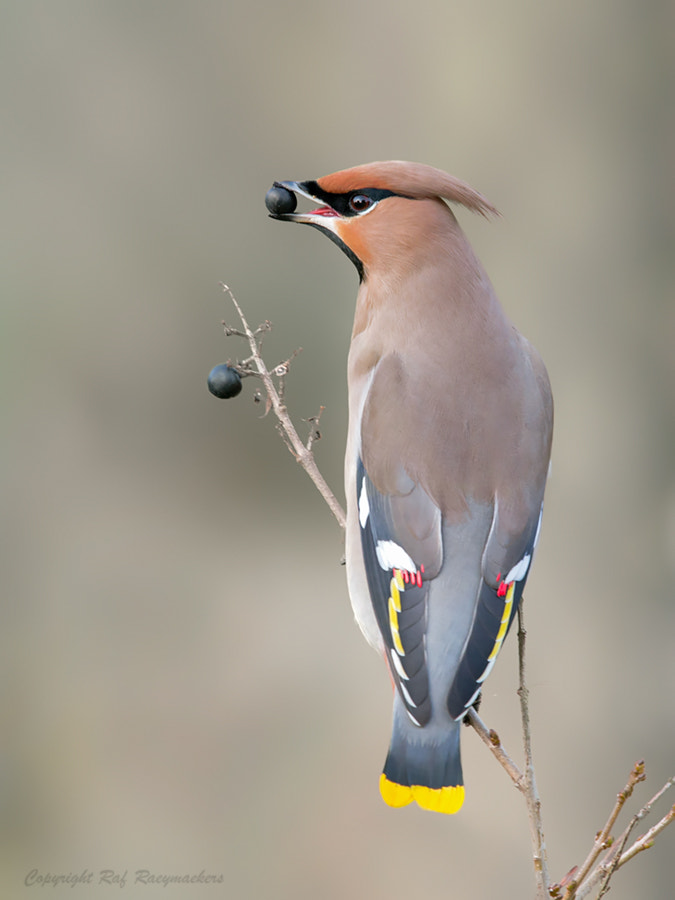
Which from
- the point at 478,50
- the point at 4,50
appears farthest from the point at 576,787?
the point at 4,50

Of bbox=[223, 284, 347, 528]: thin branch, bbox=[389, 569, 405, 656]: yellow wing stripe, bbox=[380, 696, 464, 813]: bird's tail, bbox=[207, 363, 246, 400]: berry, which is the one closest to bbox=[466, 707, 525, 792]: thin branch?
bbox=[380, 696, 464, 813]: bird's tail

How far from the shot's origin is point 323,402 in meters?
3.71

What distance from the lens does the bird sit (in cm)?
135

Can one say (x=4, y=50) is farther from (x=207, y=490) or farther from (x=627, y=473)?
(x=627, y=473)

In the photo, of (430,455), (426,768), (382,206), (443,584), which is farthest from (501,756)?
(382,206)

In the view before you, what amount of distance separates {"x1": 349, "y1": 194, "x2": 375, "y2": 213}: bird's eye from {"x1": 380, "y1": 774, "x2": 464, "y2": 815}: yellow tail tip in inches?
31.2

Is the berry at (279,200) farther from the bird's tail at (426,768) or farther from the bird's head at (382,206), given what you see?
the bird's tail at (426,768)

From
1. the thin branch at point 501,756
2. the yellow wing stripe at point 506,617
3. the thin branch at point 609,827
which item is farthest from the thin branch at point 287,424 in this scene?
the thin branch at point 609,827

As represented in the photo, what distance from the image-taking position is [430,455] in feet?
4.72

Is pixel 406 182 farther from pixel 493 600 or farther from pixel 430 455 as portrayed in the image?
pixel 493 600

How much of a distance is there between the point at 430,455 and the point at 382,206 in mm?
372

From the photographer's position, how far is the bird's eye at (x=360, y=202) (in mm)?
1506

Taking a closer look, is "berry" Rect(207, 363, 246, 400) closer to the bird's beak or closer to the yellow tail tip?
the bird's beak

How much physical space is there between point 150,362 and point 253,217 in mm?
625
